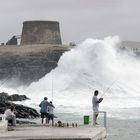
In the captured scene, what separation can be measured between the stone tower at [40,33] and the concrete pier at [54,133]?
236 feet

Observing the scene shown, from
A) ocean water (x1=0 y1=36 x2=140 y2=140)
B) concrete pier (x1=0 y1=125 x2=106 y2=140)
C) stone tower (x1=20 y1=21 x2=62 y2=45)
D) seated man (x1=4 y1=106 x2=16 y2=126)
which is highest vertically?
stone tower (x1=20 y1=21 x2=62 y2=45)

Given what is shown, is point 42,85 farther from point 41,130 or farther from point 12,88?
point 41,130

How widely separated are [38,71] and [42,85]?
35.2 ft

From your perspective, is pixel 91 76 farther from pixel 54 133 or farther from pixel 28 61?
pixel 54 133

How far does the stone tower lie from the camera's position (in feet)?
291

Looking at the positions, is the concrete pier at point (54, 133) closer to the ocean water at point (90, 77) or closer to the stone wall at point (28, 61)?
the ocean water at point (90, 77)

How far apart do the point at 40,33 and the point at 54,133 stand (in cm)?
7534

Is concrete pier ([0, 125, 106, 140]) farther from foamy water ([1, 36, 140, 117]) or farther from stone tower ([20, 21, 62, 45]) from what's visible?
stone tower ([20, 21, 62, 45])

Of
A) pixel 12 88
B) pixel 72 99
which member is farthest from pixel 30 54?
pixel 72 99

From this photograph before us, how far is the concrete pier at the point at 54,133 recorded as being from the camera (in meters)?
13.5

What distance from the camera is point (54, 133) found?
14578 mm

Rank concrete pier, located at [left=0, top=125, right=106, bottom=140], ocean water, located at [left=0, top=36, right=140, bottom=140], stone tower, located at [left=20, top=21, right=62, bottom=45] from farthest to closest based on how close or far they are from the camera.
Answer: stone tower, located at [left=20, top=21, right=62, bottom=45] < ocean water, located at [left=0, top=36, right=140, bottom=140] < concrete pier, located at [left=0, top=125, right=106, bottom=140]

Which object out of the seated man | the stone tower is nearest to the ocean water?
the stone tower

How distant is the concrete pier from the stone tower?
71.9 meters
